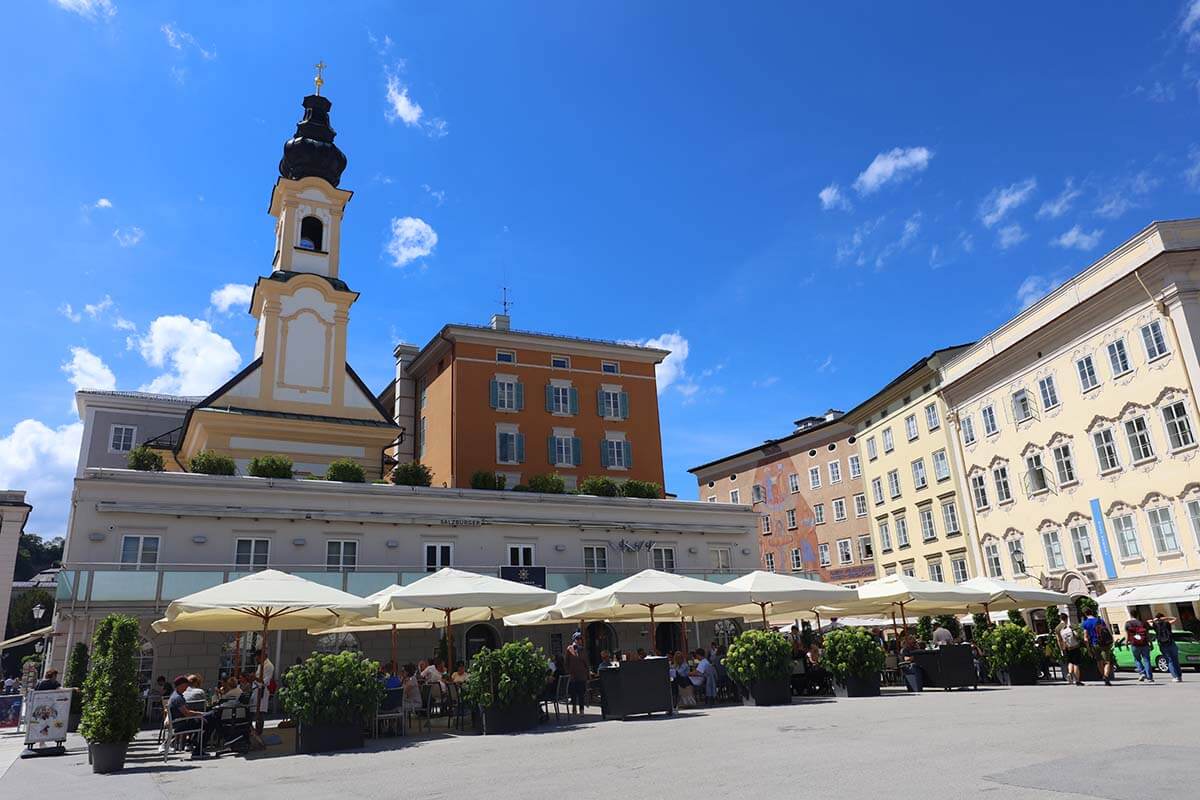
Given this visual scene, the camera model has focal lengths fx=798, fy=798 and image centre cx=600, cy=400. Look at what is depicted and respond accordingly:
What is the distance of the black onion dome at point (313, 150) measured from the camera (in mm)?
→ 40344

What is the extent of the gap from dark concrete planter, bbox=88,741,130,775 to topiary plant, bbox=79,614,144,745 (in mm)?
52

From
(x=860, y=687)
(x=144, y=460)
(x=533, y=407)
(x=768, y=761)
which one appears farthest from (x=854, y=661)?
(x=533, y=407)

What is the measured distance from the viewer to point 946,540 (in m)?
39.6

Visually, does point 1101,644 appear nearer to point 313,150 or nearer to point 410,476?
point 410,476

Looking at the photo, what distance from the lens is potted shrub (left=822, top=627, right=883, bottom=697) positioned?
16.7 m

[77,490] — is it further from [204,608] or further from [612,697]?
[612,697]

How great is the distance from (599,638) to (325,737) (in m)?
17.7

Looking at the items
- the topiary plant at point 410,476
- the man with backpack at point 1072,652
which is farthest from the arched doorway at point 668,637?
the man with backpack at point 1072,652

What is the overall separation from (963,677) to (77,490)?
24.2 meters

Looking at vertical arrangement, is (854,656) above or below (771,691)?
above

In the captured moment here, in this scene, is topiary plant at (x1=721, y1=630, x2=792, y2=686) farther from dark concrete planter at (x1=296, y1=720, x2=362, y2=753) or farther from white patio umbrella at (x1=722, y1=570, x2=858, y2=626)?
dark concrete planter at (x1=296, y1=720, x2=362, y2=753)

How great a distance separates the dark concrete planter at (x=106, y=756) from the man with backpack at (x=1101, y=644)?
18960mm

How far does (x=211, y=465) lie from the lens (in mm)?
26266

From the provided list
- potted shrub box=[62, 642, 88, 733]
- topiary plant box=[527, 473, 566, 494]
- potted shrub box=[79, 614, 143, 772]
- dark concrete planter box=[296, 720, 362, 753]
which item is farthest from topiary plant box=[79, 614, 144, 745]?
topiary plant box=[527, 473, 566, 494]
